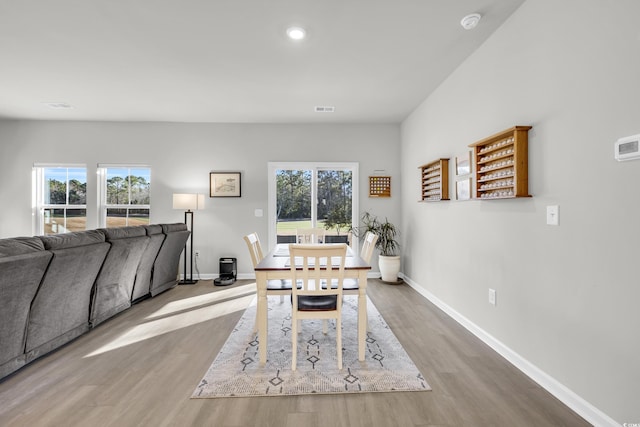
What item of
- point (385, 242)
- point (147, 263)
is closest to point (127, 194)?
point (147, 263)

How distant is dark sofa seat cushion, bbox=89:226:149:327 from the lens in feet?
9.31

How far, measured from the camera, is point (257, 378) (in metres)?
2.05

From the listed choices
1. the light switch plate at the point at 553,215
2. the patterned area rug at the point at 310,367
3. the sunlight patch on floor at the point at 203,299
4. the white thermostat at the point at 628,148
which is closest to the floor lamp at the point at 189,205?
the sunlight patch on floor at the point at 203,299

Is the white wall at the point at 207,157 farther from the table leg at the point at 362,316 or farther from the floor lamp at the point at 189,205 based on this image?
the table leg at the point at 362,316

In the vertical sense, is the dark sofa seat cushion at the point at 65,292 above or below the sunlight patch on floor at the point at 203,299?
above

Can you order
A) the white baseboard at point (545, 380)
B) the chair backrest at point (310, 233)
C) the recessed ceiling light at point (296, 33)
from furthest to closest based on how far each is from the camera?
the chair backrest at point (310, 233)
the recessed ceiling light at point (296, 33)
the white baseboard at point (545, 380)

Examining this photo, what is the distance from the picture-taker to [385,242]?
4.80 metres

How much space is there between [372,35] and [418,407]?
2.83 meters

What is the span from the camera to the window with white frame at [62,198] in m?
5.05

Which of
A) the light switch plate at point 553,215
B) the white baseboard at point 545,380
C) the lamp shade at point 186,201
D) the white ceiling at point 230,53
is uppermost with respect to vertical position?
the white ceiling at point 230,53

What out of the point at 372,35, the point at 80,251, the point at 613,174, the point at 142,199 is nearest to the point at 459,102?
the point at 372,35

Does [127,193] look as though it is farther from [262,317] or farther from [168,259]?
[262,317]

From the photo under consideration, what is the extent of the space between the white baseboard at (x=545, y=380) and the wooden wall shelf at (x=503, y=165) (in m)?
1.20

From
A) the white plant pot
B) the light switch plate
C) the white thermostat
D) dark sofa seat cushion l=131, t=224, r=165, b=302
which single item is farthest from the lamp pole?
the white thermostat
